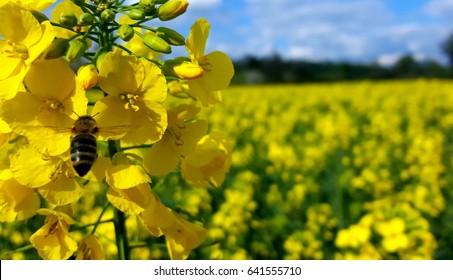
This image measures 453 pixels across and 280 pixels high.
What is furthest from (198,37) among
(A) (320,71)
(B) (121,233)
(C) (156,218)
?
(A) (320,71)

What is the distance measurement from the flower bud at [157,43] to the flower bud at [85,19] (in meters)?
0.16

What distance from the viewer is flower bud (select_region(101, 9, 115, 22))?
1.49m

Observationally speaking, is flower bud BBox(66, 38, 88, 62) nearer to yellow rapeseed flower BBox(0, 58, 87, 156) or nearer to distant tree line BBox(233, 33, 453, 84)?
yellow rapeseed flower BBox(0, 58, 87, 156)

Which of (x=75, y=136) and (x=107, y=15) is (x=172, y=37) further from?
(x=75, y=136)

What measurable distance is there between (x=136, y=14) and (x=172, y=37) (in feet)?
0.37

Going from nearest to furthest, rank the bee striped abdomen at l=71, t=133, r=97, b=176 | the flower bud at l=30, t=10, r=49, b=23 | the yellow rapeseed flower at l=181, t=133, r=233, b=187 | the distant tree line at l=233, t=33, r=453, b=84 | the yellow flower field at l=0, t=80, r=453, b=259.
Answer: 1. the bee striped abdomen at l=71, t=133, r=97, b=176
2. the flower bud at l=30, t=10, r=49, b=23
3. the yellow rapeseed flower at l=181, t=133, r=233, b=187
4. the yellow flower field at l=0, t=80, r=453, b=259
5. the distant tree line at l=233, t=33, r=453, b=84

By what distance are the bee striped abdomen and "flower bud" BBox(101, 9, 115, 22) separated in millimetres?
309

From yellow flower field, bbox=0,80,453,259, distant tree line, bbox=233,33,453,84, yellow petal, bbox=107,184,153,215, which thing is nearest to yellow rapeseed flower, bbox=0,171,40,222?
yellow flower field, bbox=0,80,453,259

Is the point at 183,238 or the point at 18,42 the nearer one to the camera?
the point at 18,42

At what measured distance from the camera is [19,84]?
1411 millimetres

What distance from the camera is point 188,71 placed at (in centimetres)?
149
